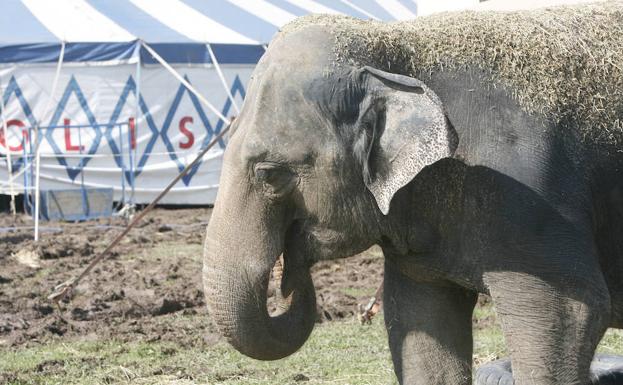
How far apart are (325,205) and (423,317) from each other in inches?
27.0

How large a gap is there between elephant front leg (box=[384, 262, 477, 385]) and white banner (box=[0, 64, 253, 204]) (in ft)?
40.9

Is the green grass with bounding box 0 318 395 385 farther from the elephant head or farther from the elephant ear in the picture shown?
the elephant ear

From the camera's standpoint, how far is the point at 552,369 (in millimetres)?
3447

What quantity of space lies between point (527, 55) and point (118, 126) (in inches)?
532

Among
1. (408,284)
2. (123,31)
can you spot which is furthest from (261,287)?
(123,31)

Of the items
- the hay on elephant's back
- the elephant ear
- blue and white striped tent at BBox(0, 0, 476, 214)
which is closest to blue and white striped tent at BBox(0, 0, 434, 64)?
blue and white striped tent at BBox(0, 0, 476, 214)

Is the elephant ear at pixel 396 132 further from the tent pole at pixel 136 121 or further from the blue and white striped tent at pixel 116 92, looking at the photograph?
→ the tent pole at pixel 136 121

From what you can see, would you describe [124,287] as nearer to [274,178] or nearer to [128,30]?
[274,178]

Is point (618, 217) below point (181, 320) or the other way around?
the other way around

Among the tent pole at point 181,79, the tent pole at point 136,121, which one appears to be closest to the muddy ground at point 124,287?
the tent pole at point 136,121

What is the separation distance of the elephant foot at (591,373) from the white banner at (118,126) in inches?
457

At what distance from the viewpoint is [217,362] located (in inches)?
256

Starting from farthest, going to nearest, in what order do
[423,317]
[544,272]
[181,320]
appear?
1. [181,320]
2. [423,317]
3. [544,272]

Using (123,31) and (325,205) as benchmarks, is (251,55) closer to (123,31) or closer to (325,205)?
(123,31)
